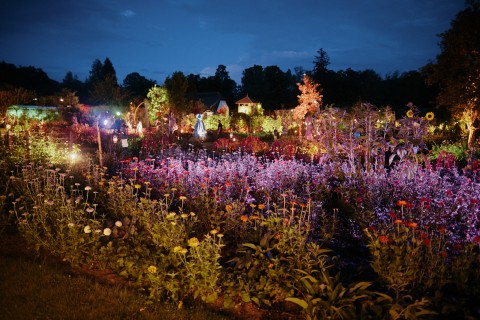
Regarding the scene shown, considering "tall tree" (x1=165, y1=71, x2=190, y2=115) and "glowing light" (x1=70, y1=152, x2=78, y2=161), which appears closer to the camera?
"glowing light" (x1=70, y1=152, x2=78, y2=161)

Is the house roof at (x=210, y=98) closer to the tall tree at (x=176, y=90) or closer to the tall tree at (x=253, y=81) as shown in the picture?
the tall tree at (x=253, y=81)

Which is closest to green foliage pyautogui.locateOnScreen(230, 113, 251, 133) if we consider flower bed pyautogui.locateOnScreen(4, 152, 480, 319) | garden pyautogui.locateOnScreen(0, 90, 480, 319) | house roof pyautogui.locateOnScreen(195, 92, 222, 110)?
house roof pyautogui.locateOnScreen(195, 92, 222, 110)

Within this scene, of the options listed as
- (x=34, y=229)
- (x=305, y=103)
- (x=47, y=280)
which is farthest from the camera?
(x=305, y=103)

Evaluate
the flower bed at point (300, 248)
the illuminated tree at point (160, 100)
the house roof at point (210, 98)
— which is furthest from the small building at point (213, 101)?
the flower bed at point (300, 248)

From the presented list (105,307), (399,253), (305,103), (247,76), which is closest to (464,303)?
(399,253)

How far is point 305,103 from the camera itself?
77.7 ft

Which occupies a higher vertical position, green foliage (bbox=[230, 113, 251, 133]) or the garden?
green foliage (bbox=[230, 113, 251, 133])

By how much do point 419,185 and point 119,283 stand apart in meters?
4.71

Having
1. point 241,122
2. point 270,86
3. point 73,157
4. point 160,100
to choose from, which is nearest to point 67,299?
point 73,157

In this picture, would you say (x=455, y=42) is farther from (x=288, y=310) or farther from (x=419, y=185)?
(x=288, y=310)

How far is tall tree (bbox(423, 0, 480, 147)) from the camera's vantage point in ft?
49.8

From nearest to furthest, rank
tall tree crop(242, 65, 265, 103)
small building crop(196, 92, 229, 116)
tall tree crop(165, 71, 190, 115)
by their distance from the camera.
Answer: tall tree crop(165, 71, 190, 115), small building crop(196, 92, 229, 116), tall tree crop(242, 65, 265, 103)

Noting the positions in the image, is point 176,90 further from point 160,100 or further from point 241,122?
point 241,122

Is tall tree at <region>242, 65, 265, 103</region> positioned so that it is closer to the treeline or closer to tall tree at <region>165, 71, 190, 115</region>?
the treeline
